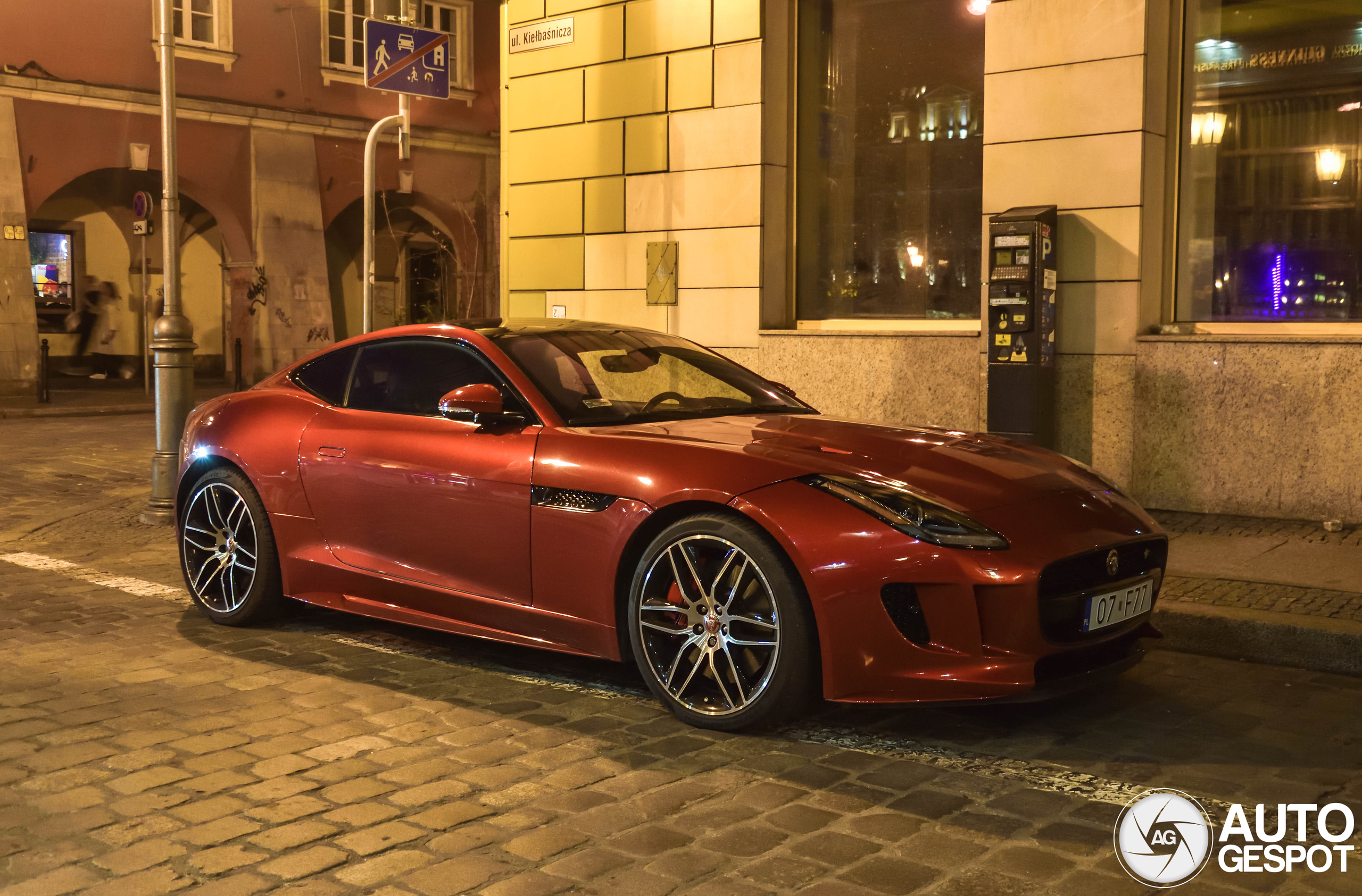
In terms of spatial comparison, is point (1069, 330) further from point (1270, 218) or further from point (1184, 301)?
point (1270, 218)

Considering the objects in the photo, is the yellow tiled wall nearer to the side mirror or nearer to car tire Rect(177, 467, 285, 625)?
car tire Rect(177, 467, 285, 625)

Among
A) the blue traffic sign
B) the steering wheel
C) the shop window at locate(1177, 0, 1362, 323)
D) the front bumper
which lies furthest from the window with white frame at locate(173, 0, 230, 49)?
the front bumper

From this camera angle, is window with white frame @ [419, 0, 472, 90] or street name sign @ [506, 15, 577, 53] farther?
window with white frame @ [419, 0, 472, 90]

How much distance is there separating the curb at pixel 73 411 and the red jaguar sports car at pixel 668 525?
14109mm

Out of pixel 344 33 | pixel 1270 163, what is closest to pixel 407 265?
pixel 344 33

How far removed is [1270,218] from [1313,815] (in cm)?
640

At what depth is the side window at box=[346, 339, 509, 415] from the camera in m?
5.32

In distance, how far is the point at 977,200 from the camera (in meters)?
10.1

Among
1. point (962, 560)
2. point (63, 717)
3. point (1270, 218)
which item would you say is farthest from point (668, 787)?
point (1270, 218)

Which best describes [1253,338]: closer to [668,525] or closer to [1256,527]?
[1256,527]

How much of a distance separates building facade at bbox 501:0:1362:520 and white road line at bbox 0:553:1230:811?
525 centimetres

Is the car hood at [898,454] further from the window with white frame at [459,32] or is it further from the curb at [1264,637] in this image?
the window with white frame at [459,32]

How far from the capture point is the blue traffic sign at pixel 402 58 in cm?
1230

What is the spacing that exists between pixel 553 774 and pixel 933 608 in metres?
1.24
